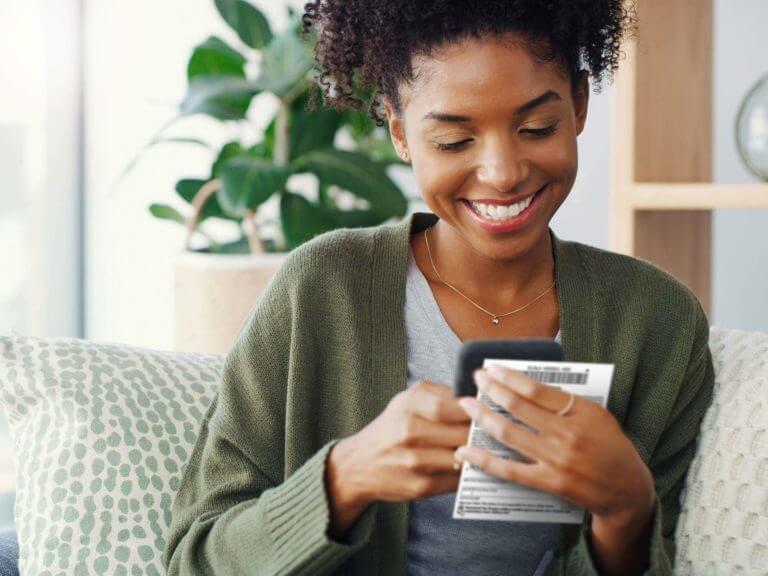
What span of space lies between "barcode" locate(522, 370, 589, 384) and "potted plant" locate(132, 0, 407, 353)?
1482 mm

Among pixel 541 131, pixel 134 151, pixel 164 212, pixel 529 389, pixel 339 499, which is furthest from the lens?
pixel 134 151

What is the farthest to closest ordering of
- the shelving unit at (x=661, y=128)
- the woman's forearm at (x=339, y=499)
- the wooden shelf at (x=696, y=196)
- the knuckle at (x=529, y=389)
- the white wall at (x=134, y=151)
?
the white wall at (x=134, y=151)
the shelving unit at (x=661, y=128)
the wooden shelf at (x=696, y=196)
the woman's forearm at (x=339, y=499)
the knuckle at (x=529, y=389)

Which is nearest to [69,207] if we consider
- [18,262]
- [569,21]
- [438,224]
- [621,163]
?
[18,262]

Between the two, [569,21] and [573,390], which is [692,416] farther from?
[569,21]

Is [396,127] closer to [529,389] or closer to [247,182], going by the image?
[529,389]

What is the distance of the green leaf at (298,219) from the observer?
2.56 m

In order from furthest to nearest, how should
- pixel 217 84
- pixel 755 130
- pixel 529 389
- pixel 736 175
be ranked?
pixel 217 84 < pixel 736 175 < pixel 755 130 < pixel 529 389

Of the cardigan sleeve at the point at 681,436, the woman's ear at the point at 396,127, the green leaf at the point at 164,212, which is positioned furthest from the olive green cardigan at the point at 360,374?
the green leaf at the point at 164,212

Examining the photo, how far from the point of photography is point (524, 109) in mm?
1150

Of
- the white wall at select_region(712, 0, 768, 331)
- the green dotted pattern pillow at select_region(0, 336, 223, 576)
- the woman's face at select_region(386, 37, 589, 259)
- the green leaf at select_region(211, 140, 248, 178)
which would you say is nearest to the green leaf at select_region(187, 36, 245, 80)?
the green leaf at select_region(211, 140, 248, 178)

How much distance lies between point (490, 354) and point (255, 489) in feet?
1.33

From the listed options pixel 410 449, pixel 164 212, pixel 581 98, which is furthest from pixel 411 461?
pixel 164 212

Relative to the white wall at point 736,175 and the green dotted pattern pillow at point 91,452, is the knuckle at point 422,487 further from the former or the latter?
the white wall at point 736,175

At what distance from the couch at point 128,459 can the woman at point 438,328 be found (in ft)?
0.14
